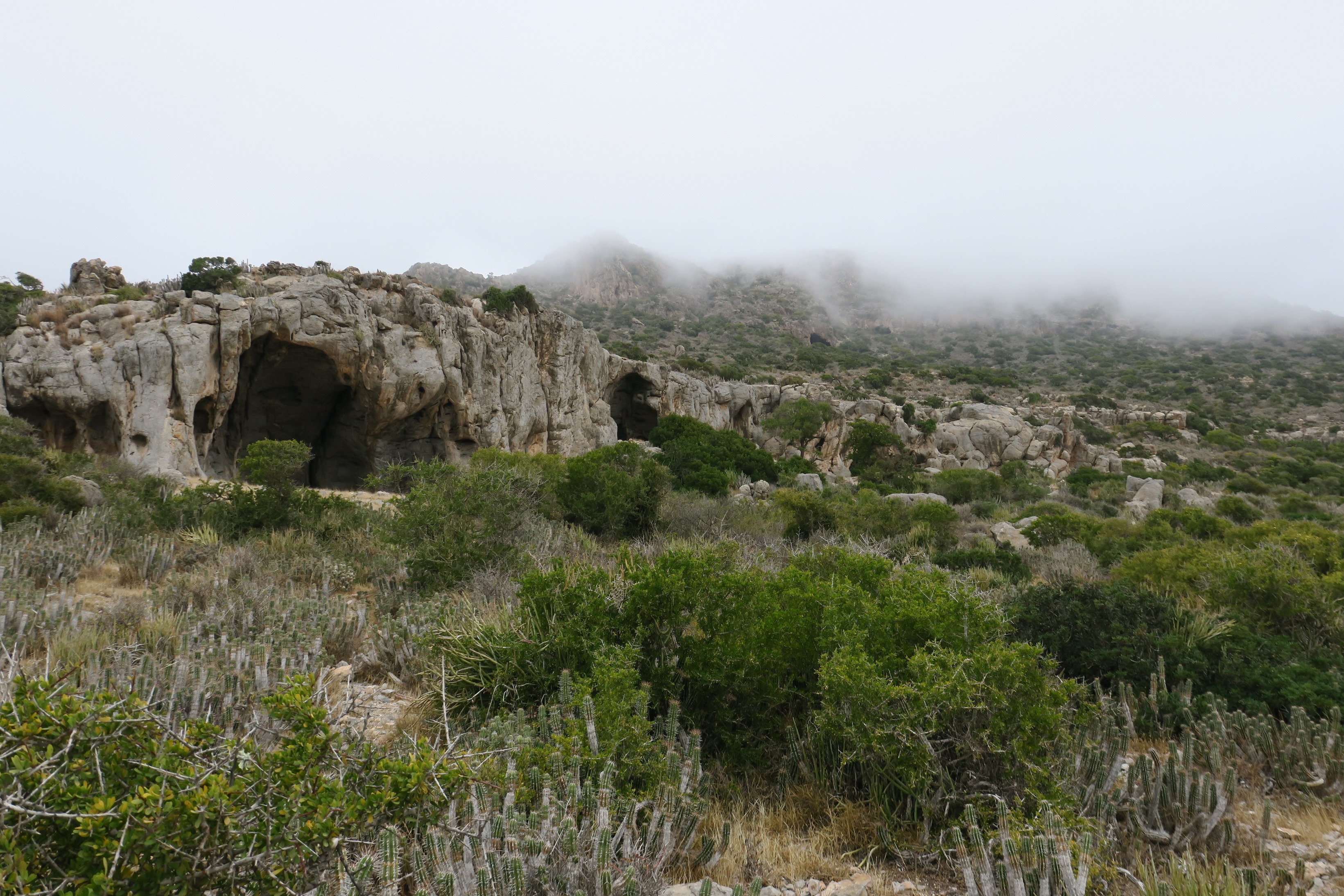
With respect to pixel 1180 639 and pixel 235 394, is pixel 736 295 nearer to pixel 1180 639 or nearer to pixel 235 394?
pixel 235 394

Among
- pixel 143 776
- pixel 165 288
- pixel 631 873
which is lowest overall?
pixel 631 873

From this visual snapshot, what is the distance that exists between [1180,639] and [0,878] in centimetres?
623

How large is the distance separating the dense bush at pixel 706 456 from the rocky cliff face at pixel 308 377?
3042mm

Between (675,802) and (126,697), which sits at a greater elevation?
(126,697)

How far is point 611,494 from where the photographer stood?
10.3m

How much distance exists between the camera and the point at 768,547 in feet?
26.6

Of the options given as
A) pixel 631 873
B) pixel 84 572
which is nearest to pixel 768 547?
pixel 631 873

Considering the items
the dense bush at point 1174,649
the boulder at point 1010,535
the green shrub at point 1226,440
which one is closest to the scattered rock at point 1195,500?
the boulder at point 1010,535

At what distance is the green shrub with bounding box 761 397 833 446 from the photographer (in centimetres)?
2972

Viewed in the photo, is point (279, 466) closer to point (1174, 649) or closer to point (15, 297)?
point (1174, 649)

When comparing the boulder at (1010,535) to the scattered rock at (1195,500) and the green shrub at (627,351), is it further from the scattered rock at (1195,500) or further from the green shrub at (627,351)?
the green shrub at (627,351)

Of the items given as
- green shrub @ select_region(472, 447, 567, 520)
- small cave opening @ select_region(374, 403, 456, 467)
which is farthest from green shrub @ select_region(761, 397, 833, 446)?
small cave opening @ select_region(374, 403, 456, 467)

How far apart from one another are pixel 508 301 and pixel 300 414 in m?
8.27

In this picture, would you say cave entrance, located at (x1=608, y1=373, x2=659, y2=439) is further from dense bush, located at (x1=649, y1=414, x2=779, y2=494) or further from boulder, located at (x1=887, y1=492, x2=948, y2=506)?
boulder, located at (x1=887, y1=492, x2=948, y2=506)
